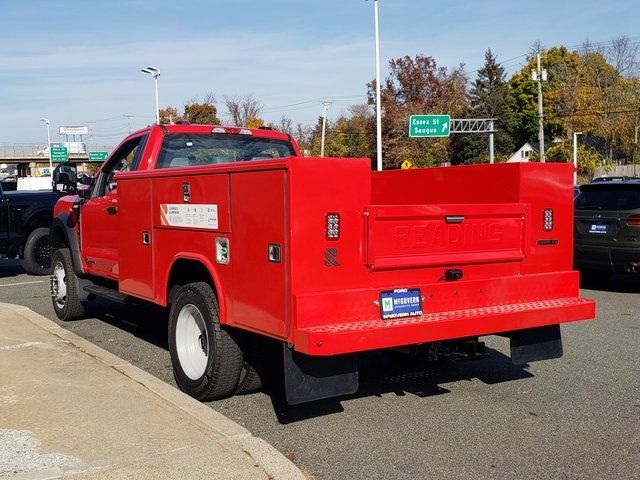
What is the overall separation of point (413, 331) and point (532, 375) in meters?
2.29

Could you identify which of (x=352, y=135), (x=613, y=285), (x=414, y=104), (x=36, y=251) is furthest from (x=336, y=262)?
(x=352, y=135)

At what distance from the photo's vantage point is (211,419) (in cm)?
495

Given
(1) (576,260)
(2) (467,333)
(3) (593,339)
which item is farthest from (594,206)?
(2) (467,333)

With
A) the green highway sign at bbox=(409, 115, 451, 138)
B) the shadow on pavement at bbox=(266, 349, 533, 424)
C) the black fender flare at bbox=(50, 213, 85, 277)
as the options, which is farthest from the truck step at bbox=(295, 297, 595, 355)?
the green highway sign at bbox=(409, 115, 451, 138)

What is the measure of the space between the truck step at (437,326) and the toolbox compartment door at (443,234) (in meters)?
0.37

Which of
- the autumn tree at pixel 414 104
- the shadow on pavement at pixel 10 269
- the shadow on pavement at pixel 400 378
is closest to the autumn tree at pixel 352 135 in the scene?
the autumn tree at pixel 414 104

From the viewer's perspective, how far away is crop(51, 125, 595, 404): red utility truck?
4414mm

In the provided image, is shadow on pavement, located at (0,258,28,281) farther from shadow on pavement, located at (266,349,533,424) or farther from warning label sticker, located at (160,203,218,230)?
shadow on pavement, located at (266,349,533,424)

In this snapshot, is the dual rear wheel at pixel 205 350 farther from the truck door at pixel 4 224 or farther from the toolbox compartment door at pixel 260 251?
the truck door at pixel 4 224

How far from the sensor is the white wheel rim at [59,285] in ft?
29.6

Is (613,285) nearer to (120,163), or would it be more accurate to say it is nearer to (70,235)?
(120,163)

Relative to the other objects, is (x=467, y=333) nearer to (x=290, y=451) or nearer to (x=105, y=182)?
(x=290, y=451)

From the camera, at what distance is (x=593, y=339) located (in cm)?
790

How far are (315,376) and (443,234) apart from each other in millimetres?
1316
